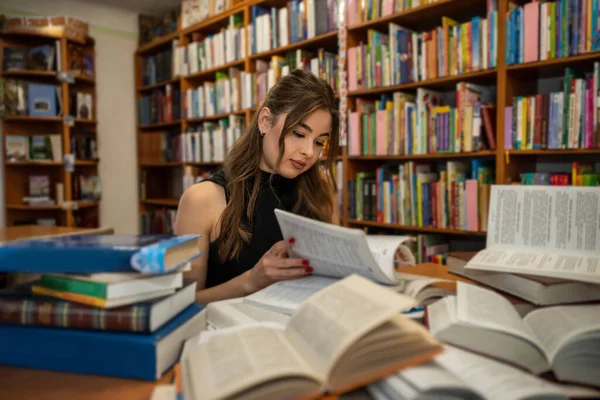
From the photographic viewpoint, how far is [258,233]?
1.49 meters

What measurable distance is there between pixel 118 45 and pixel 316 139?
153 inches

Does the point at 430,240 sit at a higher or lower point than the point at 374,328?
lower

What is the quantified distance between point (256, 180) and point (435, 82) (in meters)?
1.31

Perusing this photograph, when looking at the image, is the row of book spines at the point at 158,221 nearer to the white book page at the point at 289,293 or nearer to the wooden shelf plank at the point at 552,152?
the wooden shelf plank at the point at 552,152

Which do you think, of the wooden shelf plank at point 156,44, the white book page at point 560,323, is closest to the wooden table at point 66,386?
the white book page at point 560,323

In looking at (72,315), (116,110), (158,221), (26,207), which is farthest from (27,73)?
(72,315)

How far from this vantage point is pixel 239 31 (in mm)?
3408

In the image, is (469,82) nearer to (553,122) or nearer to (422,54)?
(422,54)

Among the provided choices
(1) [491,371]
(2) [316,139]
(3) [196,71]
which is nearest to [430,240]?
(2) [316,139]

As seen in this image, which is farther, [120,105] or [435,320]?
[120,105]

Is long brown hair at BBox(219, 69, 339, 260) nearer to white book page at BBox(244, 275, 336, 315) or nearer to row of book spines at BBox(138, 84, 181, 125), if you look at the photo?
white book page at BBox(244, 275, 336, 315)

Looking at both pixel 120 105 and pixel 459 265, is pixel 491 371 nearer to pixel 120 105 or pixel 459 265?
pixel 459 265

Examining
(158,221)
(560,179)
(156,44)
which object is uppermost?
(156,44)

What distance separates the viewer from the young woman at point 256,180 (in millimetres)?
1383
